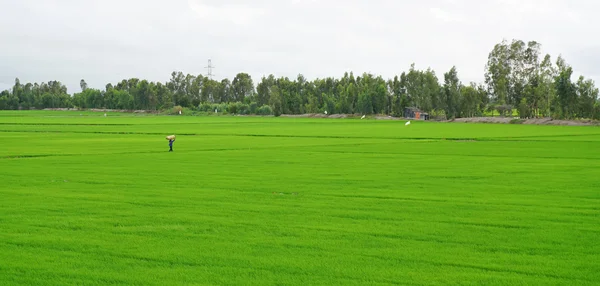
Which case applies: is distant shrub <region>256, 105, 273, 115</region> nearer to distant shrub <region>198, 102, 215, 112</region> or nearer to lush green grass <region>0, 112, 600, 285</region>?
distant shrub <region>198, 102, 215, 112</region>

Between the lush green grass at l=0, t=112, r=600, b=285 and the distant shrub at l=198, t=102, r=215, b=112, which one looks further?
the distant shrub at l=198, t=102, r=215, b=112

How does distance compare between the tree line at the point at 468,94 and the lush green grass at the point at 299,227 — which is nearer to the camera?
the lush green grass at the point at 299,227

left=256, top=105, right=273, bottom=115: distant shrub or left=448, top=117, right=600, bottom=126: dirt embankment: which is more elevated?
left=256, top=105, right=273, bottom=115: distant shrub

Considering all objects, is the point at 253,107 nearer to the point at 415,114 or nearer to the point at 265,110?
the point at 265,110

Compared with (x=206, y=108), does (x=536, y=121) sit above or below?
below

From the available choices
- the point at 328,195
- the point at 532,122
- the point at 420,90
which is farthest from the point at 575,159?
the point at 420,90

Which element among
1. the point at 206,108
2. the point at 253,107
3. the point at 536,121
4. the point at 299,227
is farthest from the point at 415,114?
the point at 299,227

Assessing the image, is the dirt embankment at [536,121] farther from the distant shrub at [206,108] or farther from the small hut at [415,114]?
the distant shrub at [206,108]

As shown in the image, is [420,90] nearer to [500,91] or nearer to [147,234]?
[500,91]

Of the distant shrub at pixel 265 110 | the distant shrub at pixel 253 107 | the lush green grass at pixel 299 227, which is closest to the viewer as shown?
the lush green grass at pixel 299 227

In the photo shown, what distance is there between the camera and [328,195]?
49.7 ft

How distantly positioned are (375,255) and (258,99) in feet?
588

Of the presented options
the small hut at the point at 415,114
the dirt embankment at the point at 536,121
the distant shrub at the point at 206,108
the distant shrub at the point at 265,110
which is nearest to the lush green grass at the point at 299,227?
the dirt embankment at the point at 536,121

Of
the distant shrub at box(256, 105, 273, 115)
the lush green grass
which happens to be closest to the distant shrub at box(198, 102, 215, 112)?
the distant shrub at box(256, 105, 273, 115)
